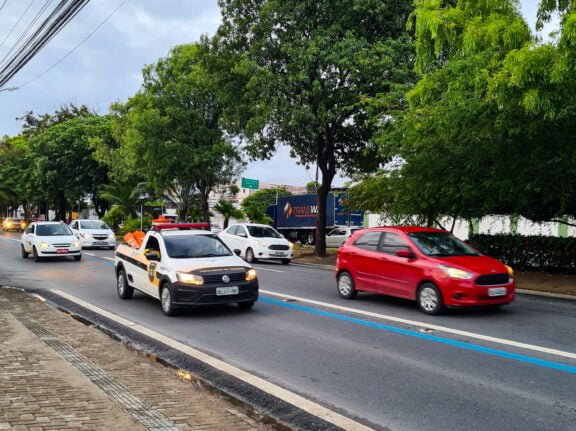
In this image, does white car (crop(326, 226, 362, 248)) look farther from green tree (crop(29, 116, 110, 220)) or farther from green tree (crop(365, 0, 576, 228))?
green tree (crop(29, 116, 110, 220))

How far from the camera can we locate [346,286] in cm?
1242

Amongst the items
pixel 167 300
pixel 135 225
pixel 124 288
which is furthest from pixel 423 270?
pixel 135 225

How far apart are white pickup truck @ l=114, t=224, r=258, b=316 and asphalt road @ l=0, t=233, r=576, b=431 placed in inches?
14.7

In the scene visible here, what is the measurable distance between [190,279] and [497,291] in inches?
212

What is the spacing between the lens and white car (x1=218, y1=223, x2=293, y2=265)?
2361 centimetres

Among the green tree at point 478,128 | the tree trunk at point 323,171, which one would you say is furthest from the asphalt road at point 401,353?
the tree trunk at point 323,171

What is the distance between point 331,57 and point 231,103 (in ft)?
20.7

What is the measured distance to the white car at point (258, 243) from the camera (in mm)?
23609

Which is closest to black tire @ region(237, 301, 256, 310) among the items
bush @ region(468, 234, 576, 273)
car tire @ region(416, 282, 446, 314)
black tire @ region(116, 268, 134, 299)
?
black tire @ region(116, 268, 134, 299)

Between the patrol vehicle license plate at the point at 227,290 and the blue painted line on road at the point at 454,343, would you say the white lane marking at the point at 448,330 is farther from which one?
the patrol vehicle license plate at the point at 227,290

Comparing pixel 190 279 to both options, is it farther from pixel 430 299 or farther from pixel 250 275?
pixel 430 299

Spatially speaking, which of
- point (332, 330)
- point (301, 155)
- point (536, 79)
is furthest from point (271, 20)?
point (332, 330)

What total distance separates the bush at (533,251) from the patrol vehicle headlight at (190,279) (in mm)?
12758

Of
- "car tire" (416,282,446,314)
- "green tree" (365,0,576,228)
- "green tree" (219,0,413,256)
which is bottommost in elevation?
Answer: "car tire" (416,282,446,314)
